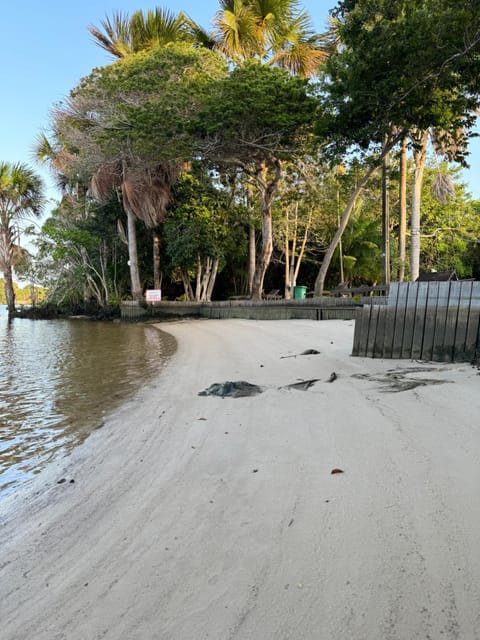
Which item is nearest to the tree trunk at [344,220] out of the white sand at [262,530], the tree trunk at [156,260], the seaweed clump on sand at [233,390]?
the tree trunk at [156,260]

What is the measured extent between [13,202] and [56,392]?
Result: 28.0 meters

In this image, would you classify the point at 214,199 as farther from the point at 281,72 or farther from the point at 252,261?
the point at 281,72

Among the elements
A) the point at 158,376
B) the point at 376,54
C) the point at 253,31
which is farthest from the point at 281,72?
the point at 158,376

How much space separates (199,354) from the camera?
318 inches

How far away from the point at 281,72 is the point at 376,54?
8.66m

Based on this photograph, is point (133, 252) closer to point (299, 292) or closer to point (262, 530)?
point (299, 292)

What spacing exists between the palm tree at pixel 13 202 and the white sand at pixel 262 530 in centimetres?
2954

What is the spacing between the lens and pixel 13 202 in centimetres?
2864

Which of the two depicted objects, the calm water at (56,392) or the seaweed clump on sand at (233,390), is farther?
the seaweed clump on sand at (233,390)

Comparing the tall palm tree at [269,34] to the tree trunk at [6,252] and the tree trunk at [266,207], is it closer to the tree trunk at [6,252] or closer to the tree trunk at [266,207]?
the tree trunk at [266,207]

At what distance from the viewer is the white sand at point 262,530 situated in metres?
1.37

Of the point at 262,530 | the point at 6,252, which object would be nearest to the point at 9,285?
the point at 6,252

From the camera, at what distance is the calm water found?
3.31 metres

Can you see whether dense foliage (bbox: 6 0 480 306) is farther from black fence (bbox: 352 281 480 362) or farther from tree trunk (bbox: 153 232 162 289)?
black fence (bbox: 352 281 480 362)
